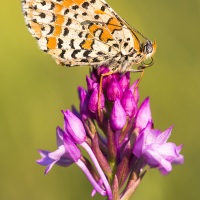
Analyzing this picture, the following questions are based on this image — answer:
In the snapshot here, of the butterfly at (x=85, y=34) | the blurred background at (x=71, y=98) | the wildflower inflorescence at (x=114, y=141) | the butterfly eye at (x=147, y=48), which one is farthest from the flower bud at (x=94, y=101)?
the blurred background at (x=71, y=98)

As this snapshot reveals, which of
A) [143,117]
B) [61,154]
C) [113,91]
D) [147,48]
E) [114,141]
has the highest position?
[147,48]

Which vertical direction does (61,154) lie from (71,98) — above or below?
above

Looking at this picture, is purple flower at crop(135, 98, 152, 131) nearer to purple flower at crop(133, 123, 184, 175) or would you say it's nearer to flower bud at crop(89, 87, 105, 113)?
purple flower at crop(133, 123, 184, 175)

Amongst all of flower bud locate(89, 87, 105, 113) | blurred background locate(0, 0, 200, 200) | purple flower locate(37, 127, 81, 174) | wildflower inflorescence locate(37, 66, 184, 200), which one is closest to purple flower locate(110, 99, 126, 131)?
wildflower inflorescence locate(37, 66, 184, 200)

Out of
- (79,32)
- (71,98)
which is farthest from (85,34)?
(71,98)

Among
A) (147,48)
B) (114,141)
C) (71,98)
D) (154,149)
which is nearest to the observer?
(154,149)

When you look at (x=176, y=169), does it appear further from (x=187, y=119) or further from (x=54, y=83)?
(x=54, y=83)

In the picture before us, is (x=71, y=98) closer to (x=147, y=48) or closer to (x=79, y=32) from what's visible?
(x=79, y=32)
